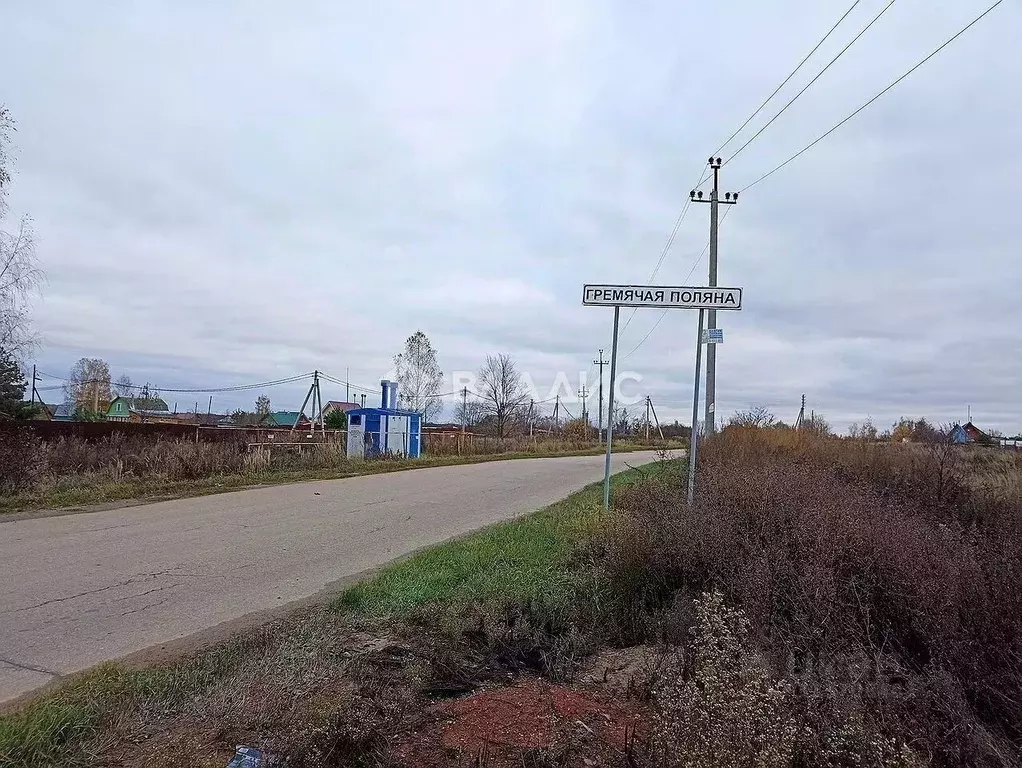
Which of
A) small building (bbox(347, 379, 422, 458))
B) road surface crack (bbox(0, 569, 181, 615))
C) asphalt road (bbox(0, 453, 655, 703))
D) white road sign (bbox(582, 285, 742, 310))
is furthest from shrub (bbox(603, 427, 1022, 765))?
small building (bbox(347, 379, 422, 458))

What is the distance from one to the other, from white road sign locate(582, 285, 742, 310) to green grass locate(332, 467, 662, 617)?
8.71 feet

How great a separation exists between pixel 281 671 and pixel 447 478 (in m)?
16.4

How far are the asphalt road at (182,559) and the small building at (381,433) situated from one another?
33.2ft

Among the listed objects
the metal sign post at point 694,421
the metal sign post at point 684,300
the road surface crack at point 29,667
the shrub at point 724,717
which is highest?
the metal sign post at point 684,300

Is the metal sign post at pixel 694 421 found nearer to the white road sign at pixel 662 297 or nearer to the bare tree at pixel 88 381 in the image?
the white road sign at pixel 662 297

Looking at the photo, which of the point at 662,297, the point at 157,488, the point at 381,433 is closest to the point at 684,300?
the point at 662,297

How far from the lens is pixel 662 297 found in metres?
8.05

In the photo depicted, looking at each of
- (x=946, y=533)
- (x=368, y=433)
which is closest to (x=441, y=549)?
(x=946, y=533)

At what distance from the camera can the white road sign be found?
7668 millimetres

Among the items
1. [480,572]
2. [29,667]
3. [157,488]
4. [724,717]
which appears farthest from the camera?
[157,488]

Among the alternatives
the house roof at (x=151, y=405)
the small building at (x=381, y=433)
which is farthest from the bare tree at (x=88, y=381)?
the small building at (x=381, y=433)

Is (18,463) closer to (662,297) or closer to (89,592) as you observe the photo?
(89,592)

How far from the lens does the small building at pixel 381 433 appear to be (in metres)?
26.0

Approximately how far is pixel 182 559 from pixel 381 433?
18.4 m
